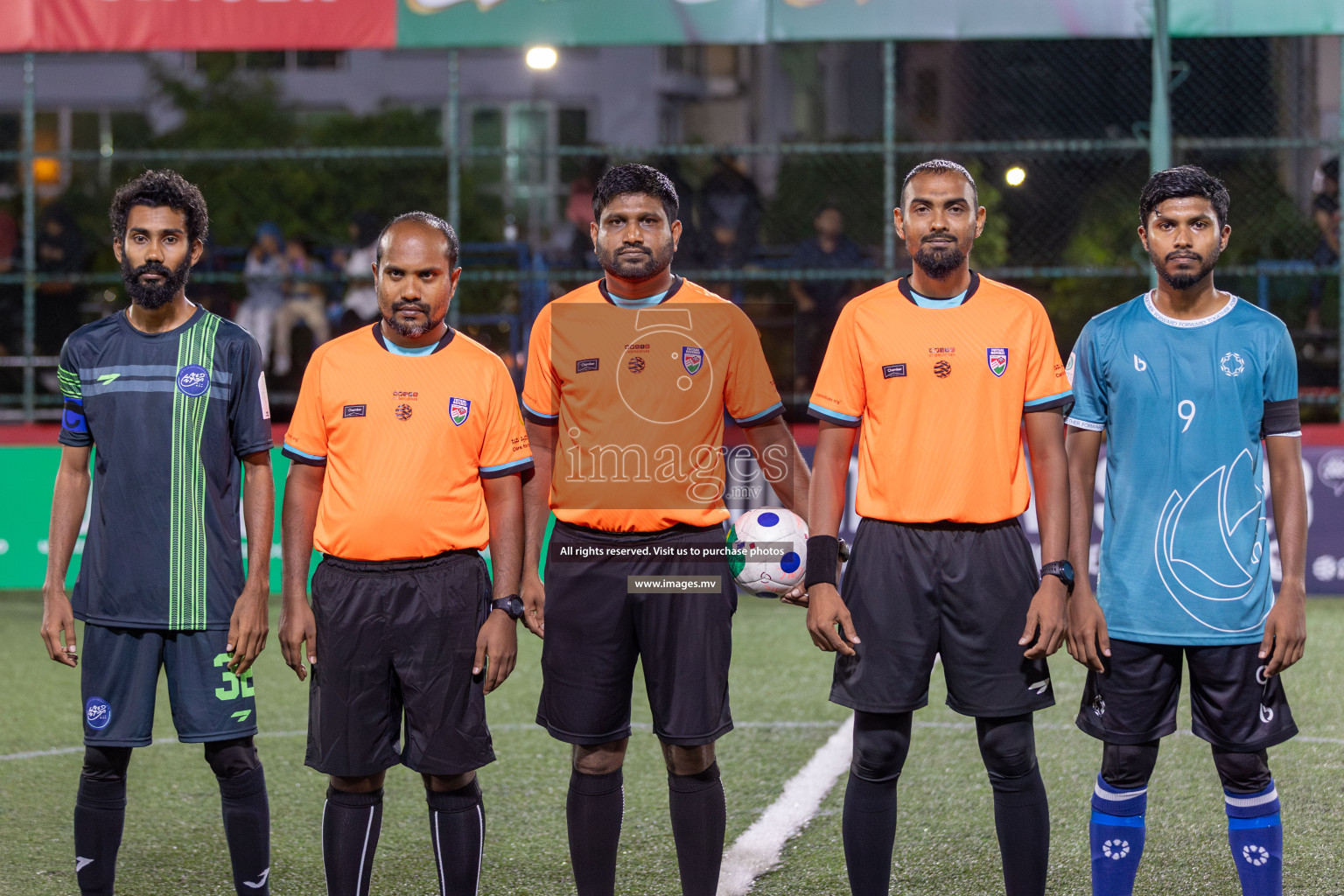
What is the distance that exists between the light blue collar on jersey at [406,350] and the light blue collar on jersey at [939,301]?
1.24m

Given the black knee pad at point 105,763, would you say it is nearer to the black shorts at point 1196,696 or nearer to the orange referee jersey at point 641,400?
the orange referee jersey at point 641,400

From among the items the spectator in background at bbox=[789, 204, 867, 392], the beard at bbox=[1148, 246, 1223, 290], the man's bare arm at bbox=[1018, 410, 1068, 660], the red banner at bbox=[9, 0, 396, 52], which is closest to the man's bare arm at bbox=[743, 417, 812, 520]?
the man's bare arm at bbox=[1018, 410, 1068, 660]

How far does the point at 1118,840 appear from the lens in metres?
3.78

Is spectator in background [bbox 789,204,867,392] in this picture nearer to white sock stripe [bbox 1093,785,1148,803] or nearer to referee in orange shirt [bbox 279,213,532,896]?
white sock stripe [bbox 1093,785,1148,803]

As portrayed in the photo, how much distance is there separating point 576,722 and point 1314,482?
667 cm

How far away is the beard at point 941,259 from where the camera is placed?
373 cm

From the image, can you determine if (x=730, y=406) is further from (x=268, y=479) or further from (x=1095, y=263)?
→ (x=1095, y=263)

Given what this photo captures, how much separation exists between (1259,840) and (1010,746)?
694mm

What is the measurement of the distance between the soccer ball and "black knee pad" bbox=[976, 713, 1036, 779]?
658 millimetres

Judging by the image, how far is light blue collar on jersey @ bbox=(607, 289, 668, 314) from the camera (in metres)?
3.89

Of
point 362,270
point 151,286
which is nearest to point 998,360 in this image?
point 151,286

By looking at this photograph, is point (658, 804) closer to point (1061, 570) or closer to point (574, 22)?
point (1061, 570)

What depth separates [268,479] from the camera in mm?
3938

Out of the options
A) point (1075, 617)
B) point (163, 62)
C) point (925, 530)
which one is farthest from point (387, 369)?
point (163, 62)
